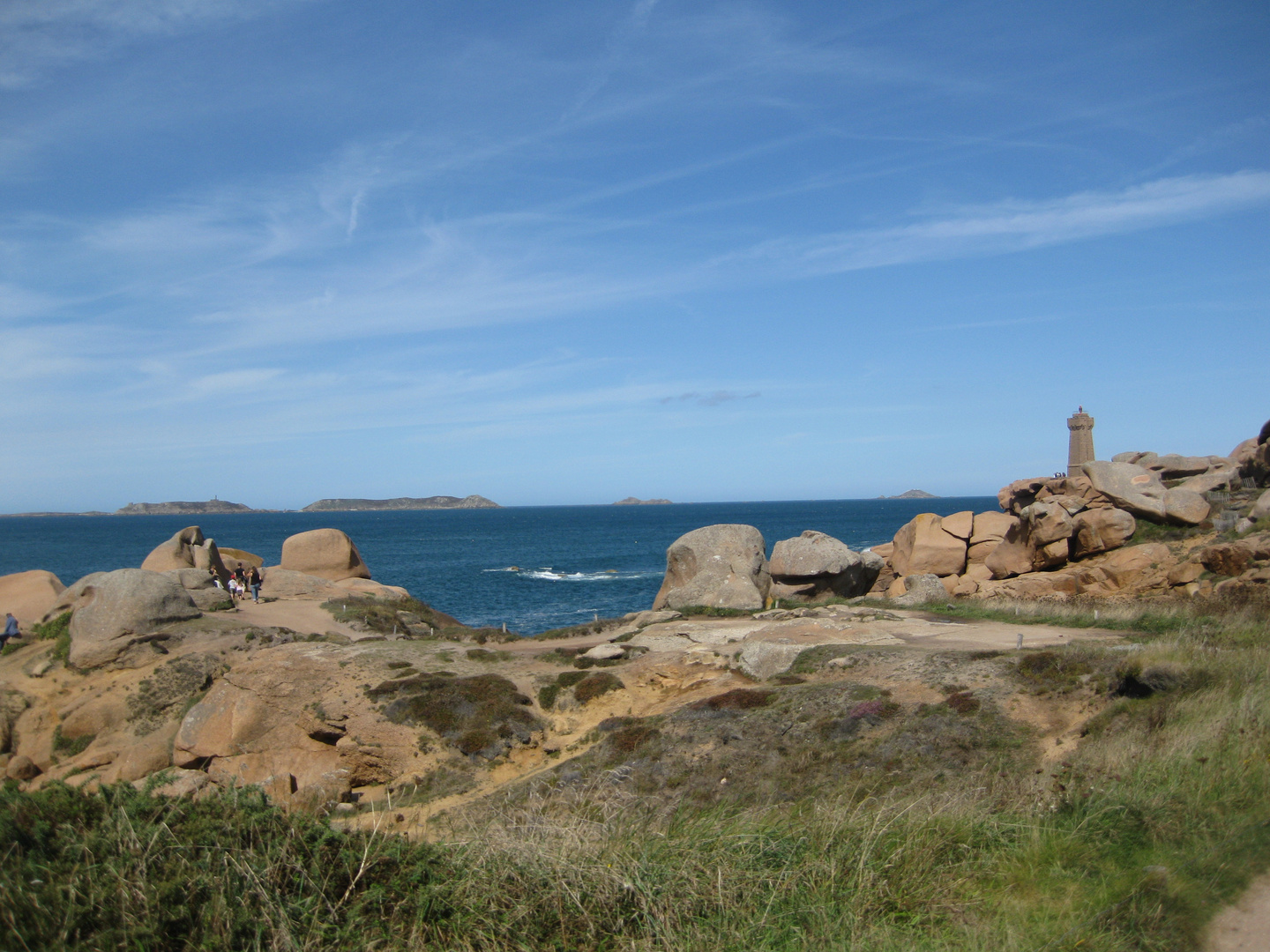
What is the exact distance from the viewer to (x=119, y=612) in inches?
1086

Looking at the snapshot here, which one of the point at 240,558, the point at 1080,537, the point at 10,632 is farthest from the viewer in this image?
the point at 240,558

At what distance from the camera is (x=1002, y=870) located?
22.1 feet

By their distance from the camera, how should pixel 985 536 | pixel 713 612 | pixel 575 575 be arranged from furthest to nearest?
pixel 575 575 → pixel 985 536 → pixel 713 612

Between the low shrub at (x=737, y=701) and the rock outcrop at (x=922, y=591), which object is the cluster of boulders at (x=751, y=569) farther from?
the low shrub at (x=737, y=701)

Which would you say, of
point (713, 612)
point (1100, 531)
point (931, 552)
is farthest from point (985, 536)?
point (713, 612)

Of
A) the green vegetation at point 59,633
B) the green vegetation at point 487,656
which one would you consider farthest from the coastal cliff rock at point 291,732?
the green vegetation at point 59,633

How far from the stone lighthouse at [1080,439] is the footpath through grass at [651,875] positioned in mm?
40034

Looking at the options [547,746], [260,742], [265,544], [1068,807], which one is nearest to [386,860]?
[1068,807]

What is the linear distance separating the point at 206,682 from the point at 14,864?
75.2ft

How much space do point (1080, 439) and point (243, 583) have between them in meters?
42.7

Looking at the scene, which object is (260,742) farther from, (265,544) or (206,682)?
(265,544)

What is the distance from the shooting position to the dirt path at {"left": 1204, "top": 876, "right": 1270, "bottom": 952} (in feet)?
17.6

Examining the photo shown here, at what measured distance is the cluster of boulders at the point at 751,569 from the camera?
33812 mm

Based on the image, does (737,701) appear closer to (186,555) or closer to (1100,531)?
(1100,531)
